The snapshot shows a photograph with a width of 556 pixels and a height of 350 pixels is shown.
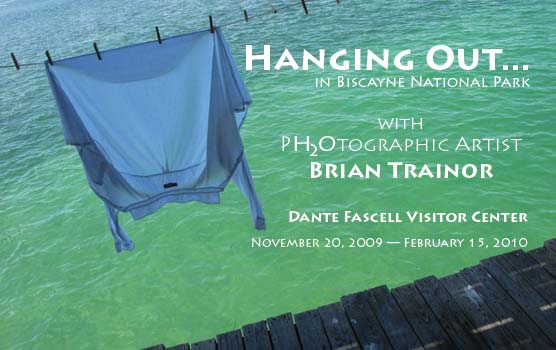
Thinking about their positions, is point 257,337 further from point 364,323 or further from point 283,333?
point 364,323

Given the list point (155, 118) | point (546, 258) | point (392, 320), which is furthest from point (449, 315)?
point (155, 118)

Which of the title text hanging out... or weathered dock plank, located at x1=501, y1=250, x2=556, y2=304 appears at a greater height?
the title text hanging out...

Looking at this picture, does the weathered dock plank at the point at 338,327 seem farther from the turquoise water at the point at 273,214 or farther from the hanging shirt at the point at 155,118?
the turquoise water at the point at 273,214

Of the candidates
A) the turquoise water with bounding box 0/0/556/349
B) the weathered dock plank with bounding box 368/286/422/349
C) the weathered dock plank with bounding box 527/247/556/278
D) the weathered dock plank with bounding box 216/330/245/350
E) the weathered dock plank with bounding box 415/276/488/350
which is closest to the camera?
the weathered dock plank with bounding box 415/276/488/350

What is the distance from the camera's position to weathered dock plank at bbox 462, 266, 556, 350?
4793 mm

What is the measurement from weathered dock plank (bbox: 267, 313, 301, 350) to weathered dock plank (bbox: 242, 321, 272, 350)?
0.20 ft

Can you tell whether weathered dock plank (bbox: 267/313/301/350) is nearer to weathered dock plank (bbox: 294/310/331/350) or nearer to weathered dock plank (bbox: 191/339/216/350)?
weathered dock plank (bbox: 294/310/331/350)

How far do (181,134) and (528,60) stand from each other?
11.8 m

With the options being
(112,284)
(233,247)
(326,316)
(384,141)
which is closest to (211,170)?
(326,316)

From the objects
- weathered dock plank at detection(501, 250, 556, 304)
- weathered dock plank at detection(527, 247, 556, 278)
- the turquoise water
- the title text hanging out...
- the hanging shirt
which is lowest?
the turquoise water

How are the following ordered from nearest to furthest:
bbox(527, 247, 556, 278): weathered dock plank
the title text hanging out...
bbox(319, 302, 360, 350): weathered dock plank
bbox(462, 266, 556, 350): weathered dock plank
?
bbox(462, 266, 556, 350): weathered dock plank → bbox(319, 302, 360, 350): weathered dock plank → bbox(527, 247, 556, 278): weathered dock plank → the title text hanging out...

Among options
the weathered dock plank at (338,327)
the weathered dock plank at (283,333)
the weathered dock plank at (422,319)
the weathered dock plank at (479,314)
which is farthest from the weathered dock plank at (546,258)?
the weathered dock plank at (283,333)

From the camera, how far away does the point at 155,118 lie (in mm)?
5141

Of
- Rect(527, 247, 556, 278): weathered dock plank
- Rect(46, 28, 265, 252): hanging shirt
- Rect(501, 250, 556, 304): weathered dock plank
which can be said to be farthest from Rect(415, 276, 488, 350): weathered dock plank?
Rect(46, 28, 265, 252): hanging shirt
